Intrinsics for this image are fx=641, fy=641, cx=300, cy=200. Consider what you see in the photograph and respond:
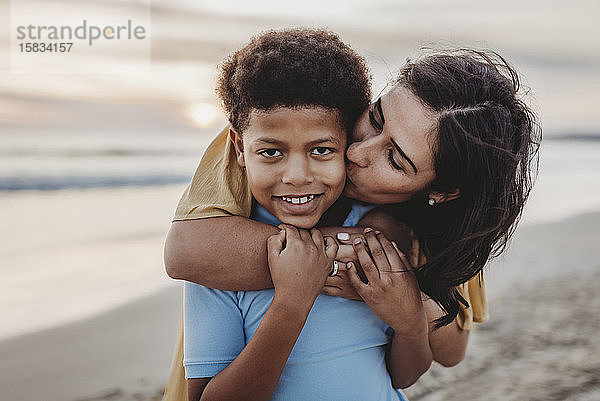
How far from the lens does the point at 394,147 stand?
1.74m

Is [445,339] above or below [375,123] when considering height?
below

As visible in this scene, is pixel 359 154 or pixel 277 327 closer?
pixel 277 327

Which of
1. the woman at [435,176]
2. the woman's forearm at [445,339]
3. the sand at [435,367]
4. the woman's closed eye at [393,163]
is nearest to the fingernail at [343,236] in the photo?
the woman at [435,176]

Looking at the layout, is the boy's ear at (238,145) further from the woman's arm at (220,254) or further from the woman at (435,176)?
the woman's arm at (220,254)

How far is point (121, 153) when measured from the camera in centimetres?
1218

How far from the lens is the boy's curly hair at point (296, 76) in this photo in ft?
5.43

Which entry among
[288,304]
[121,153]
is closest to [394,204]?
[288,304]

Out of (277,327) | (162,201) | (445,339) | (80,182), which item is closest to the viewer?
(277,327)

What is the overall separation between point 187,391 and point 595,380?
292cm

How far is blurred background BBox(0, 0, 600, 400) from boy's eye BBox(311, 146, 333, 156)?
1.07ft

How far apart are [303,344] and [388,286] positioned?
0.94 ft

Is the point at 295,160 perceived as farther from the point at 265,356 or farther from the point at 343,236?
the point at 265,356

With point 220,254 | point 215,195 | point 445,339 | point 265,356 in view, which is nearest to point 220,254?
point 220,254

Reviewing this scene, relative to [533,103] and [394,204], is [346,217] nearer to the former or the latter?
[394,204]
